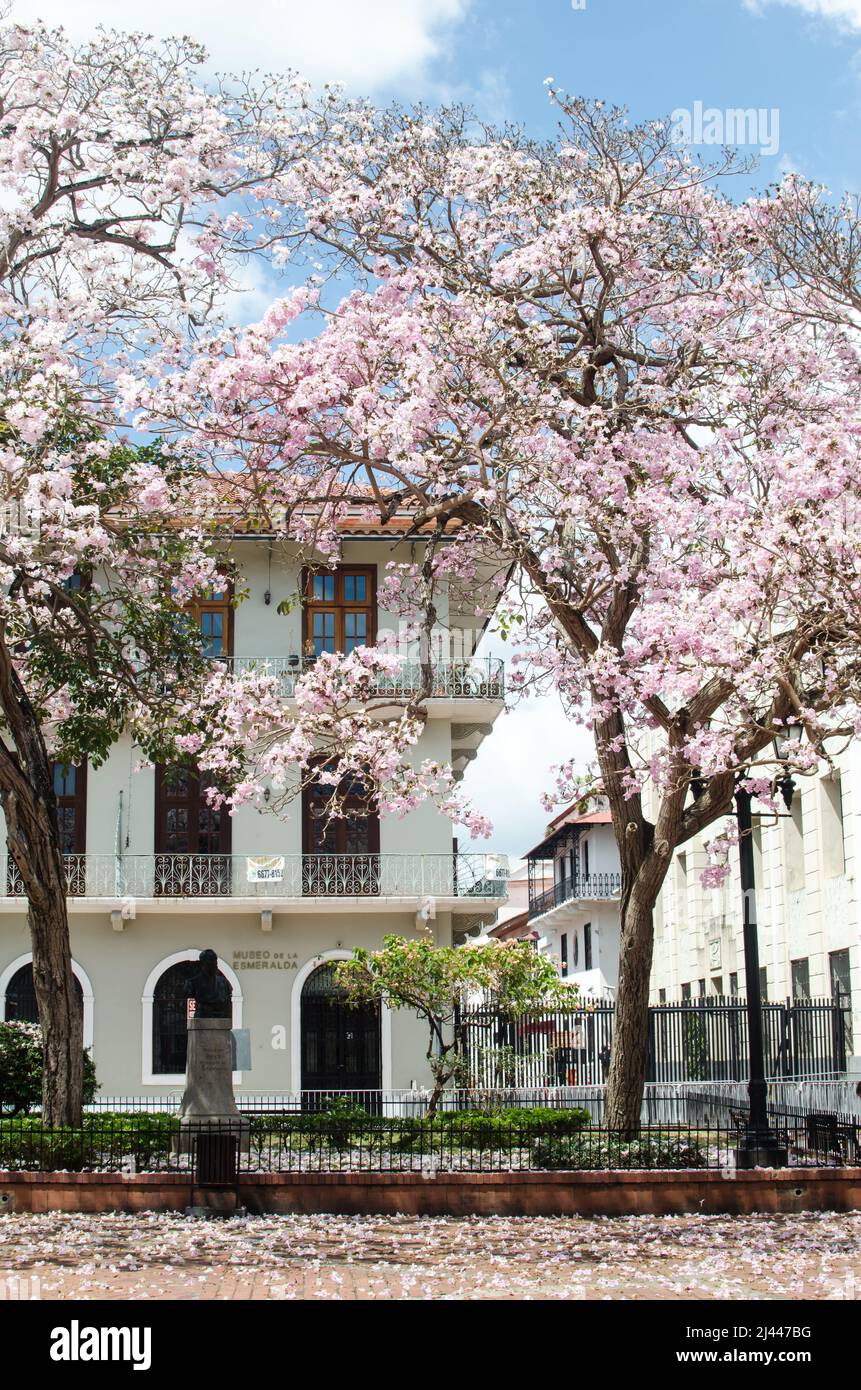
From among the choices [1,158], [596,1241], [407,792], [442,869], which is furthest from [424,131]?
[442,869]

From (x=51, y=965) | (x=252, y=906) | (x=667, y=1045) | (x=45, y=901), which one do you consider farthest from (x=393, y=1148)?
(x=252, y=906)

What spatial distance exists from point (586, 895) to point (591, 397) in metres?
33.7

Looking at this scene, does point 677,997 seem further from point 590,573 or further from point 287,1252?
point 287,1252

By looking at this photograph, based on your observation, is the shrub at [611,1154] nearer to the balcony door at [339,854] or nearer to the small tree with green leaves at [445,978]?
the small tree with green leaves at [445,978]

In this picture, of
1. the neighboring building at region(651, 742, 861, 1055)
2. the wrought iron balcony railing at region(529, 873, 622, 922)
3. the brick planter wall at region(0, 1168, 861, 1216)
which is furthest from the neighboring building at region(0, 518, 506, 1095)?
the wrought iron balcony railing at region(529, 873, 622, 922)

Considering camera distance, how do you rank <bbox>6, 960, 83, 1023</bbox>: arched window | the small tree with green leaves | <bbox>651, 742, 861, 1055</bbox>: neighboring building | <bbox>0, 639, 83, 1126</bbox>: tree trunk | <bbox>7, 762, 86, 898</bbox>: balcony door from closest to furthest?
<bbox>0, 639, 83, 1126</bbox>: tree trunk < the small tree with green leaves < <bbox>651, 742, 861, 1055</bbox>: neighboring building < <bbox>6, 960, 83, 1023</bbox>: arched window < <bbox>7, 762, 86, 898</bbox>: balcony door

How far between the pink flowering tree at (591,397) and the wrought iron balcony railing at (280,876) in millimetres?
11636

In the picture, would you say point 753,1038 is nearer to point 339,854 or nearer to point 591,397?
point 591,397

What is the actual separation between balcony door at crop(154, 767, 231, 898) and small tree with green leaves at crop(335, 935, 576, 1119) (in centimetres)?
698

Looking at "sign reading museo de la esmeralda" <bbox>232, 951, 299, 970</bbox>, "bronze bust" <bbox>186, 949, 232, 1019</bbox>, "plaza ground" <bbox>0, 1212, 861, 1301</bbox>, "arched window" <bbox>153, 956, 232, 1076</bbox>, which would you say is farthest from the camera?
"sign reading museo de la esmeralda" <bbox>232, 951, 299, 970</bbox>

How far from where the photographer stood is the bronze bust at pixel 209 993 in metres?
15.5

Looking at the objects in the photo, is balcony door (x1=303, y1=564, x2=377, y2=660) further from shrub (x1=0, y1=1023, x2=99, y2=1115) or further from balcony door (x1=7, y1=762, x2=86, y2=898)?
shrub (x1=0, y1=1023, x2=99, y2=1115)

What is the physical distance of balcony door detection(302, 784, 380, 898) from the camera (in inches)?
1103

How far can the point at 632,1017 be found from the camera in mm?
15211
